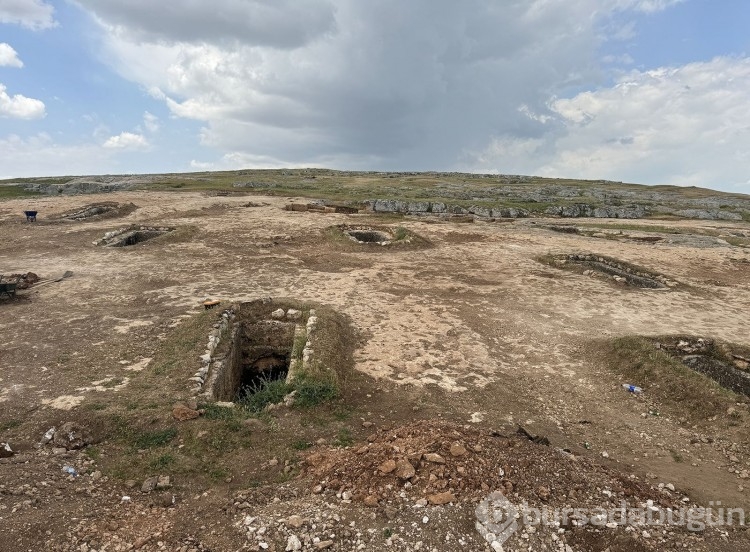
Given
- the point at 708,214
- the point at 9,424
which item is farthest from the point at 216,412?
the point at 708,214

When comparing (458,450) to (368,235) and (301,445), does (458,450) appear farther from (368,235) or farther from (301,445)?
(368,235)

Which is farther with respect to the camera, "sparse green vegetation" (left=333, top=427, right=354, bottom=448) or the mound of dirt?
"sparse green vegetation" (left=333, top=427, right=354, bottom=448)

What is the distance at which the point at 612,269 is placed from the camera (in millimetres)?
20438

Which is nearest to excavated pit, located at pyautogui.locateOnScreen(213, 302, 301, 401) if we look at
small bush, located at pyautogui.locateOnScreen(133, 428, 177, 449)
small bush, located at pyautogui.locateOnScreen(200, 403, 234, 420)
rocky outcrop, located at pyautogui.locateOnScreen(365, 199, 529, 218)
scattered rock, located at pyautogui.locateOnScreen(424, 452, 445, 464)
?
small bush, located at pyautogui.locateOnScreen(200, 403, 234, 420)

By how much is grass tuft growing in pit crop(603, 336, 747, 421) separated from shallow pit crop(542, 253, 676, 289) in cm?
752

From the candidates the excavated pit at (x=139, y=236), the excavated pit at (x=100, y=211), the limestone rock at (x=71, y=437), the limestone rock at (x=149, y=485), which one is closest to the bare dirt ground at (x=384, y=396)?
the limestone rock at (x=149, y=485)

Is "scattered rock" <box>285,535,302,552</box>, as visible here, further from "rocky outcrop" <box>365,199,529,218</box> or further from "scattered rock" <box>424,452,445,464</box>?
"rocky outcrop" <box>365,199,529,218</box>

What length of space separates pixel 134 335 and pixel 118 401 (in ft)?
11.7

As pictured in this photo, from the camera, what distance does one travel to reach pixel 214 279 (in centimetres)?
1655

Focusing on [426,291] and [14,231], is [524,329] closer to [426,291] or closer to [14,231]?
[426,291]

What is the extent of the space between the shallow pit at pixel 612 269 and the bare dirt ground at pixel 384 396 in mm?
914

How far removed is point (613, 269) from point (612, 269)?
46 mm

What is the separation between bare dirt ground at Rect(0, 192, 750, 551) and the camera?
16.9ft

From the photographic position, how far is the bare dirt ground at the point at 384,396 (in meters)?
5.15
